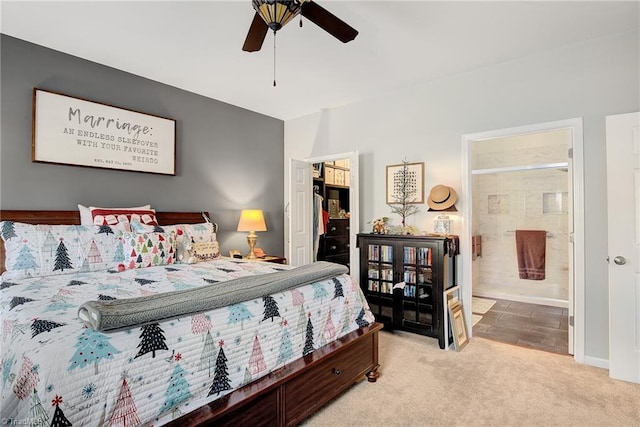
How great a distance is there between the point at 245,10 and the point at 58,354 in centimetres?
228

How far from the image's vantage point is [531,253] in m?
4.93

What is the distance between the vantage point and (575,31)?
269 centimetres

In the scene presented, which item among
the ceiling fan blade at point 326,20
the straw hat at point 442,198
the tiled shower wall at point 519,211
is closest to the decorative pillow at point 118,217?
the ceiling fan blade at point 326,20

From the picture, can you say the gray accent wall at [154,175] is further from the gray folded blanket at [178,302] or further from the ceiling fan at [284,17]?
the gray folded blanket at [178,302]

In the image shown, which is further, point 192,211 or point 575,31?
point 192,211

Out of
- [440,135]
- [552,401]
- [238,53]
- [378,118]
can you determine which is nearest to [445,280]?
[552,401]

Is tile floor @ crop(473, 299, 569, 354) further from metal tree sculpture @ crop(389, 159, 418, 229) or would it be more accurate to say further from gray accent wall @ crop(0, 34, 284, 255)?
gray accent wall @ crop(0, 34, 284, 255)

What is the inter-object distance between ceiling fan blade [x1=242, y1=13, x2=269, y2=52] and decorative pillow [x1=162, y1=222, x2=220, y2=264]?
1741 mm

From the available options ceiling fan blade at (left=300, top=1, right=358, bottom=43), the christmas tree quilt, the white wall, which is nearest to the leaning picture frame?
the white wall

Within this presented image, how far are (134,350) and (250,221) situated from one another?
2.93 metres

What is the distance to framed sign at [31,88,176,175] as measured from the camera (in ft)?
9.59

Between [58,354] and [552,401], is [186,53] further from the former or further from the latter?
[552,401]

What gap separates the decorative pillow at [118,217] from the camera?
9.63 feet

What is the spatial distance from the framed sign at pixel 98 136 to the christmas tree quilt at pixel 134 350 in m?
1.30
